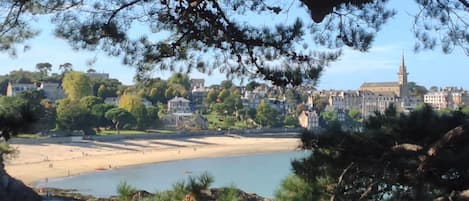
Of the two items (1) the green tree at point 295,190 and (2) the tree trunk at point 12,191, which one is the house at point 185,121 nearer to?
(2) the tree trunk at point 12,191

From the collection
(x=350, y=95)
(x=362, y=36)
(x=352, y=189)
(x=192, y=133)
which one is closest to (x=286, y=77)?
(x=362, y=36)

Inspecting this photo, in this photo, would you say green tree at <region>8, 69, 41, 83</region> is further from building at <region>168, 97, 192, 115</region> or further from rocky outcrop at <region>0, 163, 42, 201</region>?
rocky outcrop at <region>0, 163, 42, 201</region>

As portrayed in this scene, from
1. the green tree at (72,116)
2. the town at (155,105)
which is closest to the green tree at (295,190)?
the town at (155,105)

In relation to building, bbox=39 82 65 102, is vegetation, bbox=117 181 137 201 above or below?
below

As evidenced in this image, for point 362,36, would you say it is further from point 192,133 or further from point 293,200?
point 192,133

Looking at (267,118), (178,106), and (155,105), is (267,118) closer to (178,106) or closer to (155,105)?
(178,106)

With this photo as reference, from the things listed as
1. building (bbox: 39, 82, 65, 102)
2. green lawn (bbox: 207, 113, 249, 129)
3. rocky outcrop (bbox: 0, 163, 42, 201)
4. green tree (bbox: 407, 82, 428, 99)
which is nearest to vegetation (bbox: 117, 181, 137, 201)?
rocky outcrop (bbox: 0, 163, 42, 201)

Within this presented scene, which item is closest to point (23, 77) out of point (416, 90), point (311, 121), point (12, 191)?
point (311, 121)

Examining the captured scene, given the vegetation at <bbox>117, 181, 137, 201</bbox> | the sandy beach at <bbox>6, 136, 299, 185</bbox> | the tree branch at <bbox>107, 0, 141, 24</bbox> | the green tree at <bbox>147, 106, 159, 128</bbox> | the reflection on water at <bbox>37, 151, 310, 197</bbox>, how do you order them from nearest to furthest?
the tree branch at <bbox>107, 0, 141, 24</bbox> < the vegetation at <bbox>117, 181, 137, 201</bbox> < the reflection on water at <bbox>37, 151, 310, 197</bbox> < the sandy beach at <bbox>6, 136, 299, 185</bbox> < the green tree at <bbox>147, 106, 159, 128</bbox>
